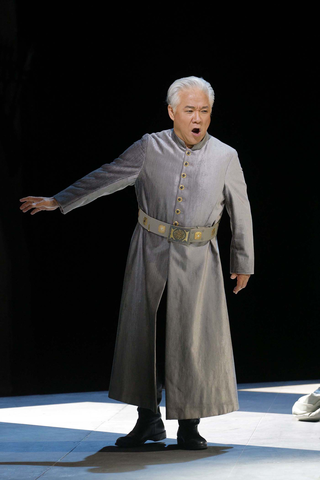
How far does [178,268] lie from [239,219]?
0.30 meters

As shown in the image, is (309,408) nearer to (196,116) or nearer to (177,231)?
(177,231)

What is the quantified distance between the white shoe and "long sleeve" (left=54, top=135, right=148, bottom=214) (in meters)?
1.31

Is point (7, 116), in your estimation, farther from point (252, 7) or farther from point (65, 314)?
point (252, 7)

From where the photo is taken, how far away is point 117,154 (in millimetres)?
4250

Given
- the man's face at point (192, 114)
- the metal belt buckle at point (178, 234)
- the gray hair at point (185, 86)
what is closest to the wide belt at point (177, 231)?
the metal belt buckle at point (178, 234)

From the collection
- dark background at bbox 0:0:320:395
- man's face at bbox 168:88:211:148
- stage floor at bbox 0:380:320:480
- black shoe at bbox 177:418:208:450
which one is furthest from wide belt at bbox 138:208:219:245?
dark background at bbox 0:0:320:395

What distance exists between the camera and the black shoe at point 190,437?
2.77 metres

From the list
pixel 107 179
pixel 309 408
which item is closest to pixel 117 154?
pixel 107 179

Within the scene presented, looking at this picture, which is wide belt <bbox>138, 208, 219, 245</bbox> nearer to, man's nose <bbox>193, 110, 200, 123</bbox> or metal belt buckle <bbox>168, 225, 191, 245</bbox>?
metal belt buckle <bbox>168, 225, 191, 245</bbox>

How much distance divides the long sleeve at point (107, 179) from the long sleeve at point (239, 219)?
335mm

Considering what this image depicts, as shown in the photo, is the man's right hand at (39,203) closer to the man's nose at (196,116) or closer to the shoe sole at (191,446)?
the man's nose at (196,116)

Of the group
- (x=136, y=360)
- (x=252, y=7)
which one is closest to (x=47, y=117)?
(x=252, y=7)

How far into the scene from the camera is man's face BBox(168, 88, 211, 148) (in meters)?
2.81

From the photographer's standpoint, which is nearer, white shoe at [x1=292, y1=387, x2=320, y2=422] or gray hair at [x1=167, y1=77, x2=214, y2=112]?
gray hair at [x1=167, y1=77, x2=214, y2=112]
